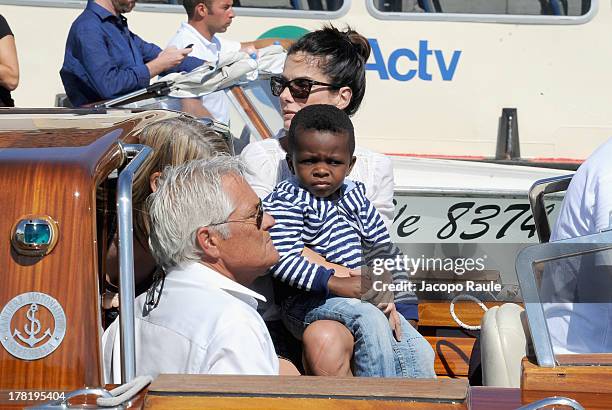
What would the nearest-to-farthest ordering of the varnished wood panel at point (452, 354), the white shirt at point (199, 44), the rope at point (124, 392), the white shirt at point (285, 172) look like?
Answer: the rope at point (124, 392) < the white shirt at point (285, 172) < the varnished wood panel at point (452, 354) < the white shirt at point (199, 44)

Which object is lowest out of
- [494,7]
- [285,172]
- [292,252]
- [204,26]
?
[292,252]

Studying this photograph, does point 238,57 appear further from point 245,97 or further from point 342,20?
point 342,20

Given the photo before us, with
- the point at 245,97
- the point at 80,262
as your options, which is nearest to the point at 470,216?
the point at 245,97

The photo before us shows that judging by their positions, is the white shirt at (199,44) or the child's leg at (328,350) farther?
the white shirt at (199,44)

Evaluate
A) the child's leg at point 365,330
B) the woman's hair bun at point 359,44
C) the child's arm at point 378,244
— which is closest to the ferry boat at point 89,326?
the child's leg at point 365,330

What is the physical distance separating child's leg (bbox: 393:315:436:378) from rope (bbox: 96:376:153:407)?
998 mm

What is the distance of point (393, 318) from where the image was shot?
3.02 meters

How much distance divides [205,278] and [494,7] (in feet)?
15.7

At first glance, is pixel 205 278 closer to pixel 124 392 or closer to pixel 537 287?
pixel 124 392

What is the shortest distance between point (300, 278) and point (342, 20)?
13.8 ft

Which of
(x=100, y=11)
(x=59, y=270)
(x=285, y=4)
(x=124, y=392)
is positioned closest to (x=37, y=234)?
(x=59, y=270)

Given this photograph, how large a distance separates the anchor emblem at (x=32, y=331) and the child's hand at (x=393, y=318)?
1092 millimetres

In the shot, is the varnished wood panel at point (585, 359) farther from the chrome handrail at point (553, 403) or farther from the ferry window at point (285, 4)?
the ferry window at point (285, 4)

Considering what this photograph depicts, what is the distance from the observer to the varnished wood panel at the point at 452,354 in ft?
12.4
